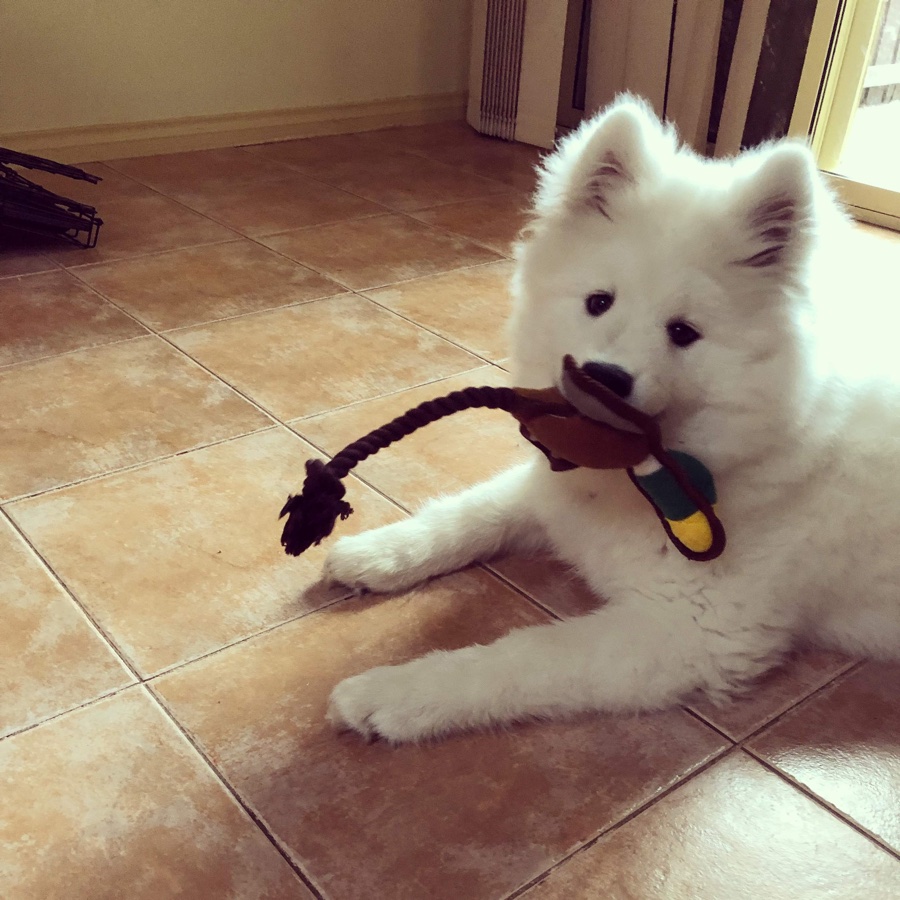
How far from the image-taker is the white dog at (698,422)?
130cm

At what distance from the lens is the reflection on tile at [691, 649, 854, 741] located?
1457 millimetres

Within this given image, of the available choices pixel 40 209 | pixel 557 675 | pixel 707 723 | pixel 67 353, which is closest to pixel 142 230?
pixel 40 209

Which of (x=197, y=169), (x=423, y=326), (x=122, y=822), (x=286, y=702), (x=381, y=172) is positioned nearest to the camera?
(x=122, y=822)

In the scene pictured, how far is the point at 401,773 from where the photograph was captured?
133 cm

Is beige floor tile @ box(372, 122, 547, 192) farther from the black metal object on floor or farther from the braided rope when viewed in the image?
the braided rope

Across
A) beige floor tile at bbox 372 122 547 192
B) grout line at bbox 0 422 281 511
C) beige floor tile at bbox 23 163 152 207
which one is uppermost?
grout line at bbox 0 422 281 511

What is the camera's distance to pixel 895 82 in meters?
4.76

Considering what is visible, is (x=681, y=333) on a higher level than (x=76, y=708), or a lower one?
higher

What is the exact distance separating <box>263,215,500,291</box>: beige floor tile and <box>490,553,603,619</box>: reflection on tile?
62.6 inches

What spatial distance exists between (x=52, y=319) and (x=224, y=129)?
2.31 metres

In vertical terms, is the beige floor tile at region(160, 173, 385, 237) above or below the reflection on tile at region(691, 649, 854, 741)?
below

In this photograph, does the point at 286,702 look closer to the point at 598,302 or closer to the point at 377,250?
the point at 598,302

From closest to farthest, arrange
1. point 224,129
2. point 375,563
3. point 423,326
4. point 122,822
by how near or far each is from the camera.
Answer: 1. point 122,822
2. point 375,563
3. point 423,326
4. point 224,129

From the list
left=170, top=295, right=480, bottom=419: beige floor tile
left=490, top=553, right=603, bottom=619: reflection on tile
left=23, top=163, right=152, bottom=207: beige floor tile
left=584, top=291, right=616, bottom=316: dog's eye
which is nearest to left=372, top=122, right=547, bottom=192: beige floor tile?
left=23, top=163, right=152, bottom=207: beige floor tile
